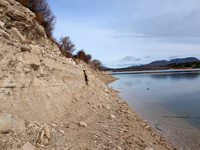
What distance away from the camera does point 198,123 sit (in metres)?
8.76

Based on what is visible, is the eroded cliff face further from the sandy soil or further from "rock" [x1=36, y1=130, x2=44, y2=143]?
"rock" [x1=36, y1=130, x2=44, y2=143]

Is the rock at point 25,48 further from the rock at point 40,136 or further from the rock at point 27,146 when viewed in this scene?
the rock at point 27,146

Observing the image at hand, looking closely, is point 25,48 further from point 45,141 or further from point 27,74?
point 45,141

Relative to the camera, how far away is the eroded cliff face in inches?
173

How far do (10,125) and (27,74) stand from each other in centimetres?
223

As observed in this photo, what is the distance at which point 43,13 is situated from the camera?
41.2 ft

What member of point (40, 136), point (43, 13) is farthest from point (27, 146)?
point (43, 13)

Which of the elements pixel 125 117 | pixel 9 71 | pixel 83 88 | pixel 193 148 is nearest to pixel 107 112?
pixel 125 117

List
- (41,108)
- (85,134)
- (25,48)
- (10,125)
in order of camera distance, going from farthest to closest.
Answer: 1. (41,108)
2. (25,48)
3. (85,134)
4. (10,125)

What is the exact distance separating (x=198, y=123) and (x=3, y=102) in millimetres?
9528

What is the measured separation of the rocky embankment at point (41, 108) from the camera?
392 cm

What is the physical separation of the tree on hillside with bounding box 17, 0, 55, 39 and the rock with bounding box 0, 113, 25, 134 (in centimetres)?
874

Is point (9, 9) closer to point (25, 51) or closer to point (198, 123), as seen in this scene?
point (25, 51)

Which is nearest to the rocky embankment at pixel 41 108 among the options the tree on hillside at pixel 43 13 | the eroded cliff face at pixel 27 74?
the eroded cliff face at pixel 27 74
